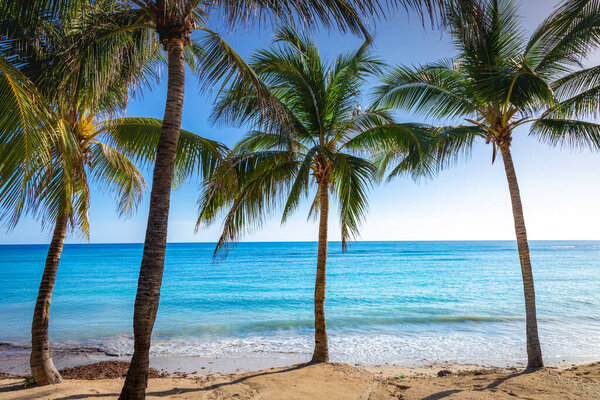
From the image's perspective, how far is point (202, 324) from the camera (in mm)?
12672

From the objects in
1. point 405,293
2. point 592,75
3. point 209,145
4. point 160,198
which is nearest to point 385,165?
point 592,75

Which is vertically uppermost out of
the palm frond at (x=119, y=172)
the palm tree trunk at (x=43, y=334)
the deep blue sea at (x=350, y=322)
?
the palm frond at (x=119, y=172)

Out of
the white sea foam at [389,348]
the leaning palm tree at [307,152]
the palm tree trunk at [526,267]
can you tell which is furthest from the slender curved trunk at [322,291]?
the palm tree trunk at [526,267]

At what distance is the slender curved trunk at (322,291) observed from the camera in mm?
6734

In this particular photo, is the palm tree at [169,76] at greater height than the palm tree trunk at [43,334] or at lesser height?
greater

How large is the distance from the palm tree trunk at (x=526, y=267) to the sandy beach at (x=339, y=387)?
0.31 m

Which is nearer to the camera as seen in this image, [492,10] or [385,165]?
[492,10]

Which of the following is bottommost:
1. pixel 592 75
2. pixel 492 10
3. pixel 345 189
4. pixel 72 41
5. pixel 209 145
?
pixel 345 189

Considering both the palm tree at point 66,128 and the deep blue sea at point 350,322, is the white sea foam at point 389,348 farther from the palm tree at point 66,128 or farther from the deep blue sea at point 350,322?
the palm tree at point 66,128

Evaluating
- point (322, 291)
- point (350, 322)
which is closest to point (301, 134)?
point (322, 291)

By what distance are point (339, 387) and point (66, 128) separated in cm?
530

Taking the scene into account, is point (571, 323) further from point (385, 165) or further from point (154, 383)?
point (154, 383)

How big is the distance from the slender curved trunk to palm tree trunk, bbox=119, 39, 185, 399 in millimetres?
3636

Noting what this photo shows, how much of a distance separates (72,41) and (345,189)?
454cm
